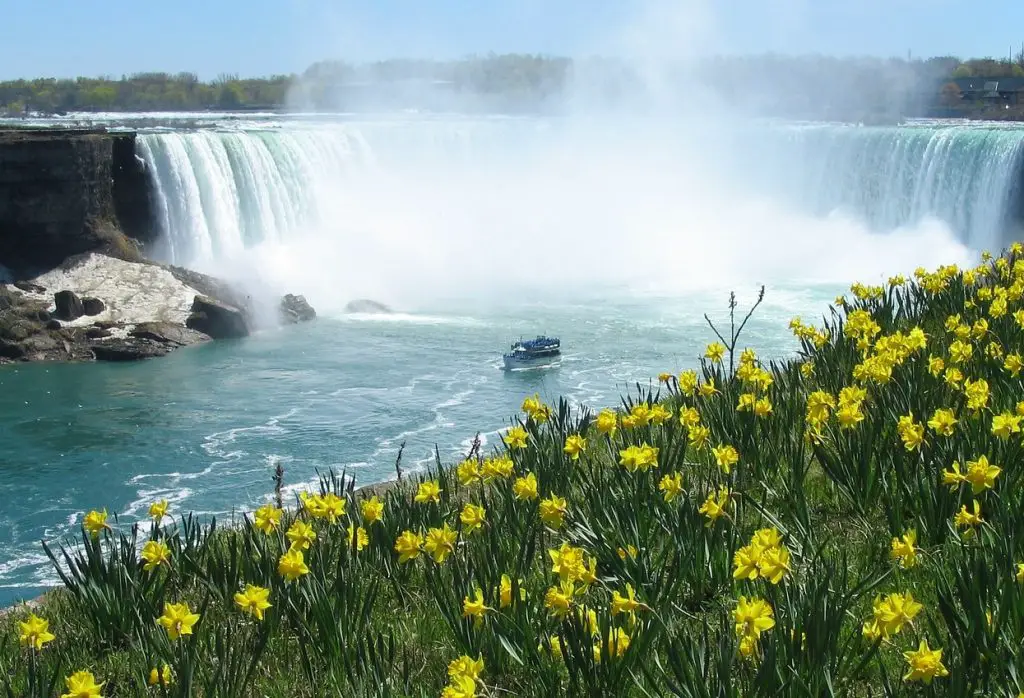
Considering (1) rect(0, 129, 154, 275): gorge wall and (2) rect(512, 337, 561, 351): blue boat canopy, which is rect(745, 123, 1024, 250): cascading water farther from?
(1) rect(0, 129, 154, 275): gorge wall

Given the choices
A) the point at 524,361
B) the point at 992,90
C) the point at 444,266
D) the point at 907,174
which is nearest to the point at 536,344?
the point at 524,361

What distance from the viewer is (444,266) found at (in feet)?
129

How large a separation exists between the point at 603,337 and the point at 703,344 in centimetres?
254

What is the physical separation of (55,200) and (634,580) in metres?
30.1

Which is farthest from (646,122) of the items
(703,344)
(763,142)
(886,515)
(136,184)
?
(886,515)

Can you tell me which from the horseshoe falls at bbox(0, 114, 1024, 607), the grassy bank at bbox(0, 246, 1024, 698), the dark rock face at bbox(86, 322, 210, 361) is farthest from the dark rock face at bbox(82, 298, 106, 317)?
the grassy bank at bbox(0, 246, 1024, 698)

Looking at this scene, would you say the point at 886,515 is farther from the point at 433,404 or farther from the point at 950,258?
the point at 950,258

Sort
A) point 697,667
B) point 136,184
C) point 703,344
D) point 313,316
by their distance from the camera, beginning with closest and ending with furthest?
point 697,667, point 703,344, point 313,316, point 136,184

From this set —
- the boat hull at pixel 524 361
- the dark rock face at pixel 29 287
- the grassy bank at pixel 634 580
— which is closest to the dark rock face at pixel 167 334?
the dark rock face at pixel 29 287

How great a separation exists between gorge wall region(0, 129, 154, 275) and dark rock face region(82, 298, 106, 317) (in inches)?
120

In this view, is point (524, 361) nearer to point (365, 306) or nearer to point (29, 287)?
point (365, 306)

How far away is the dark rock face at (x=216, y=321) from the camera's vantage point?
28.1 m

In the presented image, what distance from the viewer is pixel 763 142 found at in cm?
4847

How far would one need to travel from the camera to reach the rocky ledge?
2619 cm
